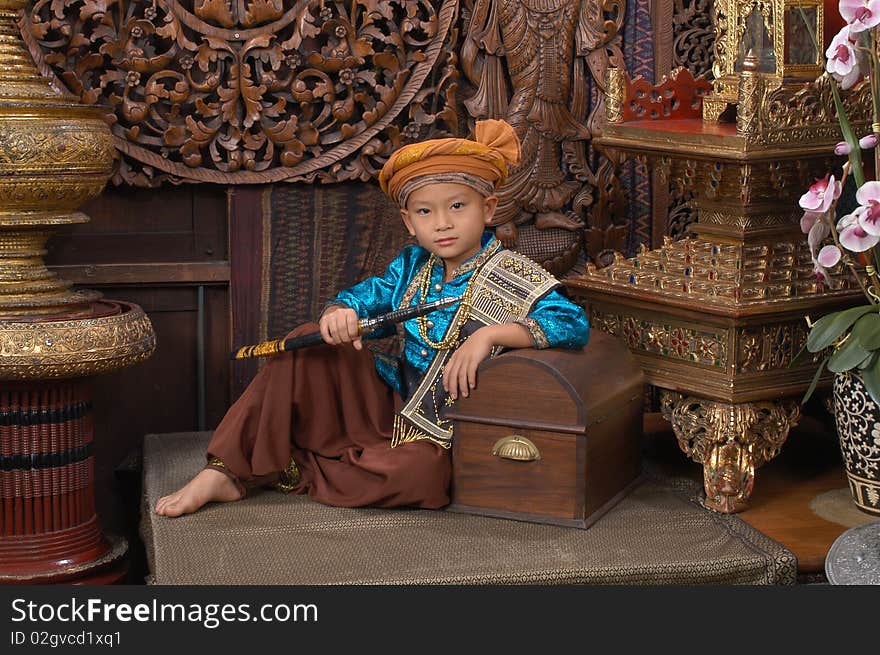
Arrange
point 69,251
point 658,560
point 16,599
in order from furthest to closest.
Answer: point 69,251, point 658,560, point 16,599

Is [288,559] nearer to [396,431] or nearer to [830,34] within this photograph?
[396,431]

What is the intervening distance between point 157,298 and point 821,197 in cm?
175

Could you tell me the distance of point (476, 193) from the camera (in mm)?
2904

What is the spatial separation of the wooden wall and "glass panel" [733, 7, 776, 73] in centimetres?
138

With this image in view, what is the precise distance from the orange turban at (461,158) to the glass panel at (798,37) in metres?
0.71

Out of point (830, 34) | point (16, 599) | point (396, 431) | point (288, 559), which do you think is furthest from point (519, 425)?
point (830, 34)

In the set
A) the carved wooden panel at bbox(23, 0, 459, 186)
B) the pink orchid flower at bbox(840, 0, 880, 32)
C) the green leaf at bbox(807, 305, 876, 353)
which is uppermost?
the pink orchid flower at bbox(840, 0, 880, 32)

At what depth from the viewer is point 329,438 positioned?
3047 millimetres

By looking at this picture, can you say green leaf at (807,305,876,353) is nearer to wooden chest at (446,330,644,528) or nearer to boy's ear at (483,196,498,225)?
wooden chest at (446,330,644,528)

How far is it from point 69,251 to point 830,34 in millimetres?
1994

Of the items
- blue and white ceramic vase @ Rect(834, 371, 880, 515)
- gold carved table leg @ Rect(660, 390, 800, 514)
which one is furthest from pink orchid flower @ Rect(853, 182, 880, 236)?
gold carved table leg @ Rect(660, 390, 800, 514)

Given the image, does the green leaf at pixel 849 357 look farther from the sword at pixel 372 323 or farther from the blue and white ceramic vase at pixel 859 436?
the sword at pixel 372 323

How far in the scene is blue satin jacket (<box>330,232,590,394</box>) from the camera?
2.86 meters

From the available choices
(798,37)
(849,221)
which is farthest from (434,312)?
(798,37)
